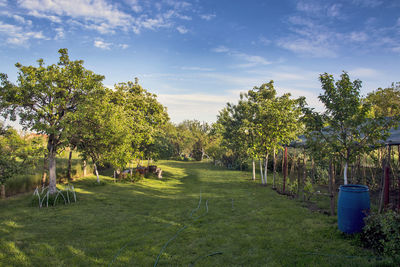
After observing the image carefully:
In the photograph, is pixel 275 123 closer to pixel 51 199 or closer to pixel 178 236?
pixel 178 236

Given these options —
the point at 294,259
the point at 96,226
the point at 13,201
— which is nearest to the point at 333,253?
the point at 294,259

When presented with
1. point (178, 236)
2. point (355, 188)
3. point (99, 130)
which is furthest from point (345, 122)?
point (99, 130)

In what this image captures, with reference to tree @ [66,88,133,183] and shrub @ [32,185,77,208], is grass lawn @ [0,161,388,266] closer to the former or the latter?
shrub @ [32,185,77,208]

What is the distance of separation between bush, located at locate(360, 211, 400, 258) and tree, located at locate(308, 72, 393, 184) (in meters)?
3.60

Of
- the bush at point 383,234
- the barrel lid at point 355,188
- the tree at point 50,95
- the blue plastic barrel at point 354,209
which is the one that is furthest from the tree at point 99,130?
the bush at point 383,234

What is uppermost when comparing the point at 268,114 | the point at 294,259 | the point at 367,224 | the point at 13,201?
the point at 268,114

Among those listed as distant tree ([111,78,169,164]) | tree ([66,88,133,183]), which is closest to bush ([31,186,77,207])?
tree ([66,88,133,183])

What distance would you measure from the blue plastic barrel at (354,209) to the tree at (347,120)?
274cm

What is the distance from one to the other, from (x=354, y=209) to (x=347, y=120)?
12.1ft

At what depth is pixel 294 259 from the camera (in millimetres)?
5762

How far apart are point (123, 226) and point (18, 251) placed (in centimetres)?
353

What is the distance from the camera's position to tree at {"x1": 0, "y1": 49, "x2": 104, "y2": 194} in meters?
13.4

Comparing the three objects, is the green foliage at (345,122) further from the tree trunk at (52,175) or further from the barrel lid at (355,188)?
the tree trunk at (52,175)

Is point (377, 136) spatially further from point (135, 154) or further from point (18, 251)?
point (135, 154)
